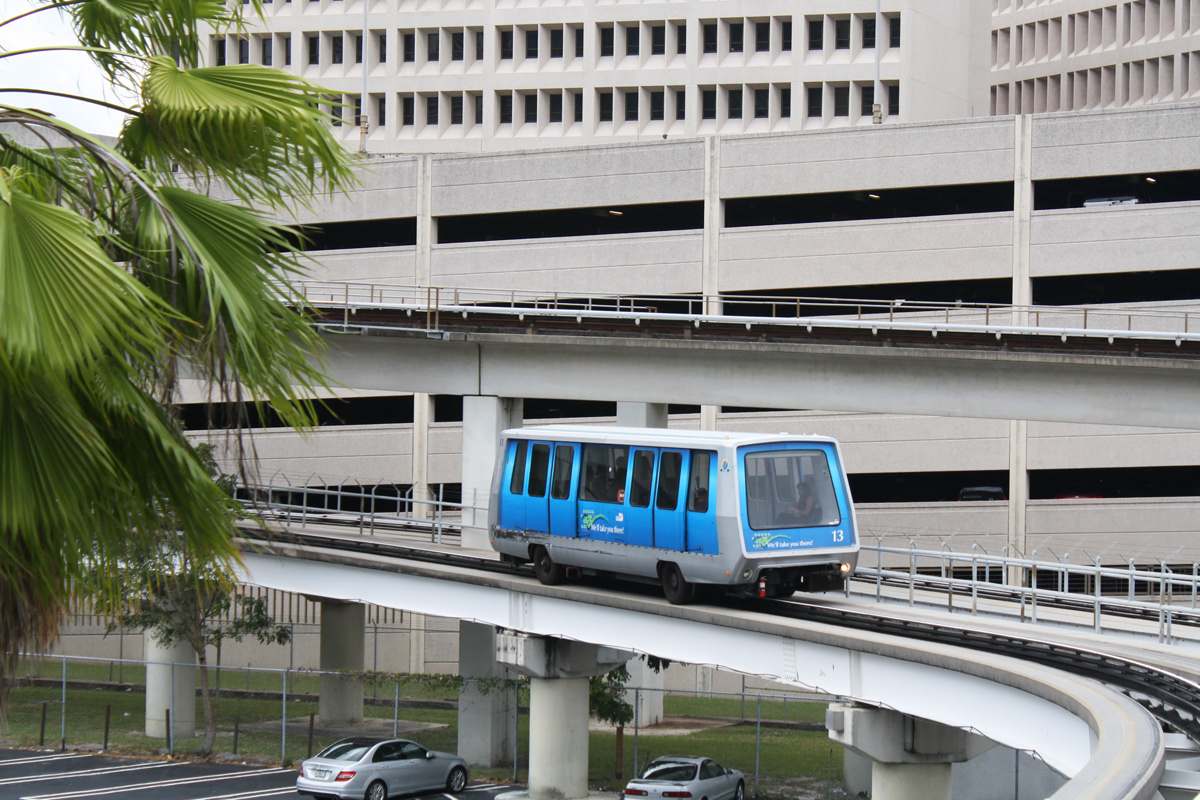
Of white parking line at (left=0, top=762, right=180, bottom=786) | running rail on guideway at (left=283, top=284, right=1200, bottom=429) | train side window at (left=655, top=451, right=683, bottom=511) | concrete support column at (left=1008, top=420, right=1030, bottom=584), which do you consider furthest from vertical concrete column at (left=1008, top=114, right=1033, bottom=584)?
white parking line at (left=0, top=762, right=180, bottom=786)

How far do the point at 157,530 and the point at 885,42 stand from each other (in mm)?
55167

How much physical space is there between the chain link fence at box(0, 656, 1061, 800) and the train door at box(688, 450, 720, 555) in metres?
6.99

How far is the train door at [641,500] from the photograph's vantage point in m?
22.7

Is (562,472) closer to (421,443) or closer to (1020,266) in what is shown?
(1020,266)

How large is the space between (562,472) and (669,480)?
279 centimetres

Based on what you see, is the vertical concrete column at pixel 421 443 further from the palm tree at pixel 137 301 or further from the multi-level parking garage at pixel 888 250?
the palm tree at pixel 137 301

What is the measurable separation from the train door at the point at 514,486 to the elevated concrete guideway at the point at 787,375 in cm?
594

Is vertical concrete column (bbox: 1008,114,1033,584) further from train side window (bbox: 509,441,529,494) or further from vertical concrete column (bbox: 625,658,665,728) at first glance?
train side window (bbox: 509,441,529,494)

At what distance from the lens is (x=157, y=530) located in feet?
15.9

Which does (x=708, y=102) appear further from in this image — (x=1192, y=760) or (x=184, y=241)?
(x=184, y=241)

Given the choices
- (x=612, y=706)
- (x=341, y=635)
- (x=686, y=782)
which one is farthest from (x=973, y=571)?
(x=341, y=635)

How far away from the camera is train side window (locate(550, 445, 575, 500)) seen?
24422 millimetres

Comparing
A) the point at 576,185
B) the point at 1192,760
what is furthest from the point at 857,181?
the point at 1192,760

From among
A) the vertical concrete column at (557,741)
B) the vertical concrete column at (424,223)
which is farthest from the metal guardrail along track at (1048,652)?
the vertical concrete column at (424,223)
